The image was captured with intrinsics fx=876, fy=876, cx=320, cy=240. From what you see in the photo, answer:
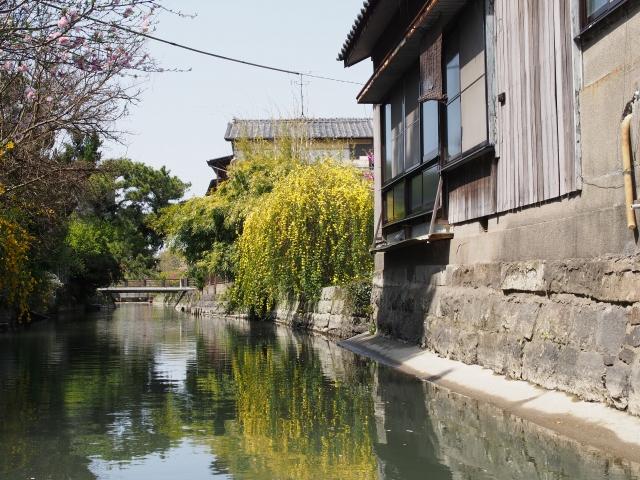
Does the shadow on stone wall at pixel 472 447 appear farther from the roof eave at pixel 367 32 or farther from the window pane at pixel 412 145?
the roof eave at pixel 367 32

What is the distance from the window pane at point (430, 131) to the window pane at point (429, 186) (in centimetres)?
25

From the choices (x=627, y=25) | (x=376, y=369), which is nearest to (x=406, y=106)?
(x=376, y=369)

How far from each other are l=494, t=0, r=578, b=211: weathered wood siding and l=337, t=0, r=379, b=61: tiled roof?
18.7ft

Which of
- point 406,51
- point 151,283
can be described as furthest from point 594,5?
point 151,283

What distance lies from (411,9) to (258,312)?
19.3 m

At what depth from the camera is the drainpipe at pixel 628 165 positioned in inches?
312

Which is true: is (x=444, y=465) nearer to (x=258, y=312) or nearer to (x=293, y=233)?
(x=293, y=233)

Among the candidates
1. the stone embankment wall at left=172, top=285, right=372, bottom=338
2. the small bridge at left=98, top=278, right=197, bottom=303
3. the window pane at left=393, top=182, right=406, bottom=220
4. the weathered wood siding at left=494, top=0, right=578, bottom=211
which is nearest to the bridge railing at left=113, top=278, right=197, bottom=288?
the small bridge at left=98, top=278, right=197, bottom=303

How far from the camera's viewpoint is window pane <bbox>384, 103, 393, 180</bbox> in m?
19.7

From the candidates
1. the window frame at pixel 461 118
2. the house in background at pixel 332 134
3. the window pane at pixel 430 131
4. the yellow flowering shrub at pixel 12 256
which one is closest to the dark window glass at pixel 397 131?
the window pane at pixel 430 131

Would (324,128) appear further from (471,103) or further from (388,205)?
(471,103)

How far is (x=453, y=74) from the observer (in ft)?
47.2

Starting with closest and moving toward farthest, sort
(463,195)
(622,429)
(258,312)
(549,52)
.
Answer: (622,429) < (549,52) < (463,195) < (258,312)

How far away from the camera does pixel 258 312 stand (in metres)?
34.3
